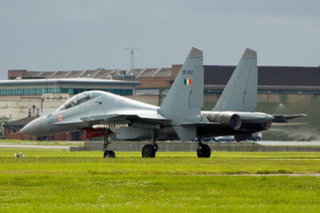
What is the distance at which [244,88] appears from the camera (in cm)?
5188

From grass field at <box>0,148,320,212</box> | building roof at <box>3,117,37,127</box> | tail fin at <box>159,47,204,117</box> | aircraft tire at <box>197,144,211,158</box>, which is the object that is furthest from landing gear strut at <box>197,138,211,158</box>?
building roof at <box>3,117,37,127</box>

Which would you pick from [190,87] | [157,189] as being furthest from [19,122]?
[157,189]

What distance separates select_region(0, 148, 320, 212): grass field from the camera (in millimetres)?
22938

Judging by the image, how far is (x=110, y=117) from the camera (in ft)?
163

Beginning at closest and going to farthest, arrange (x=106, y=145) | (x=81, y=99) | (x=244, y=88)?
1. (x=106, y=145)
2. (x=244, y=88)
3. (x=81, y=99)

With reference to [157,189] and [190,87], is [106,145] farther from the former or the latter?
[157,189]

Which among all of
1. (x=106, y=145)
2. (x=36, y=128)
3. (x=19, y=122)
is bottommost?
(x=106, y=145)

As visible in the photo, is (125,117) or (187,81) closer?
(187,81)

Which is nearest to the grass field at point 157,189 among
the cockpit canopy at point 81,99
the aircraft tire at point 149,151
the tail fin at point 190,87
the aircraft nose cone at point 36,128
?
the tail fin at point 190,87

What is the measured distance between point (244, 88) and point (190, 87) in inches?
190

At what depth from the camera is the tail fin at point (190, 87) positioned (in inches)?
1902

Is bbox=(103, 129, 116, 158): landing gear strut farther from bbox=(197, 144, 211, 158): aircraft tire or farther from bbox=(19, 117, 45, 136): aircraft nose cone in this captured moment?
bbox=(19, 117, 45, 136): aircraft nose cone

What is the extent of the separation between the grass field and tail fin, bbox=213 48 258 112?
14050mm

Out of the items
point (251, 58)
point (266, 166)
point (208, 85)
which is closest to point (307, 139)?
point (208, 85)
